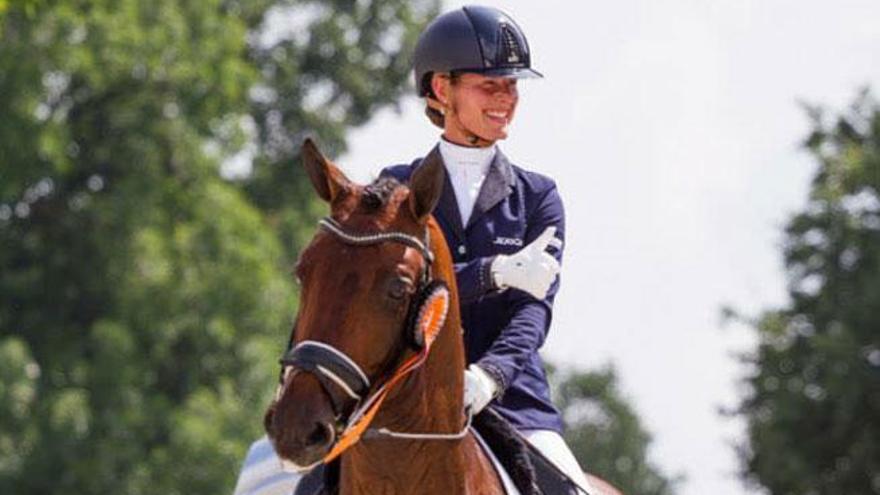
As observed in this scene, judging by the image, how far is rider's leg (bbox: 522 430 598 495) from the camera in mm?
12797

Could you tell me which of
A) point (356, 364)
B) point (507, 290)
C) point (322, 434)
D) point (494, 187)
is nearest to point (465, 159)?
point (494, 187)

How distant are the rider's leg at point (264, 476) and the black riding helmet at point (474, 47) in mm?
1833

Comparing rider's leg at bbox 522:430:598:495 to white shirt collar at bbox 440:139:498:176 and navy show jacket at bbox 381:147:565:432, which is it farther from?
white shirt collar at bbox 440:139:498:176

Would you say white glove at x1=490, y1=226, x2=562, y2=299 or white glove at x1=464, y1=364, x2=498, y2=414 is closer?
white glove at x1=464, y1=364, x2=498, y2=414

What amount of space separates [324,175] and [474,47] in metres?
1.83

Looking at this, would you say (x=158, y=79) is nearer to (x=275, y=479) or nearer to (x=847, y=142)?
(x=847, y=142)

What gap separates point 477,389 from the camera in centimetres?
1197

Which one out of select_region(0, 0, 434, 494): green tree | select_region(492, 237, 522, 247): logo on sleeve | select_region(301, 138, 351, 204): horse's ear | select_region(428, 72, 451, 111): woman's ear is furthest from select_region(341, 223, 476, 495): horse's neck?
select_region(0, 0, 434, 494): green tree

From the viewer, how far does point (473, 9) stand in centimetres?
1323

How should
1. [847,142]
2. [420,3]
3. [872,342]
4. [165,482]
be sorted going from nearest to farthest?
[165,482] < [872,342] < [847,142] < [420,3]

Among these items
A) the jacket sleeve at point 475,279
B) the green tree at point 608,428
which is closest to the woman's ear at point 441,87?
the jacket sleeve at point 475,279

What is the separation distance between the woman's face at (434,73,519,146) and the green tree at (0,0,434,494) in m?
31.8

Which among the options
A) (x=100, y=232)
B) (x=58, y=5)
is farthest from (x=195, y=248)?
(x=58, y=5)

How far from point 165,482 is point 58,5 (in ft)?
23.8
